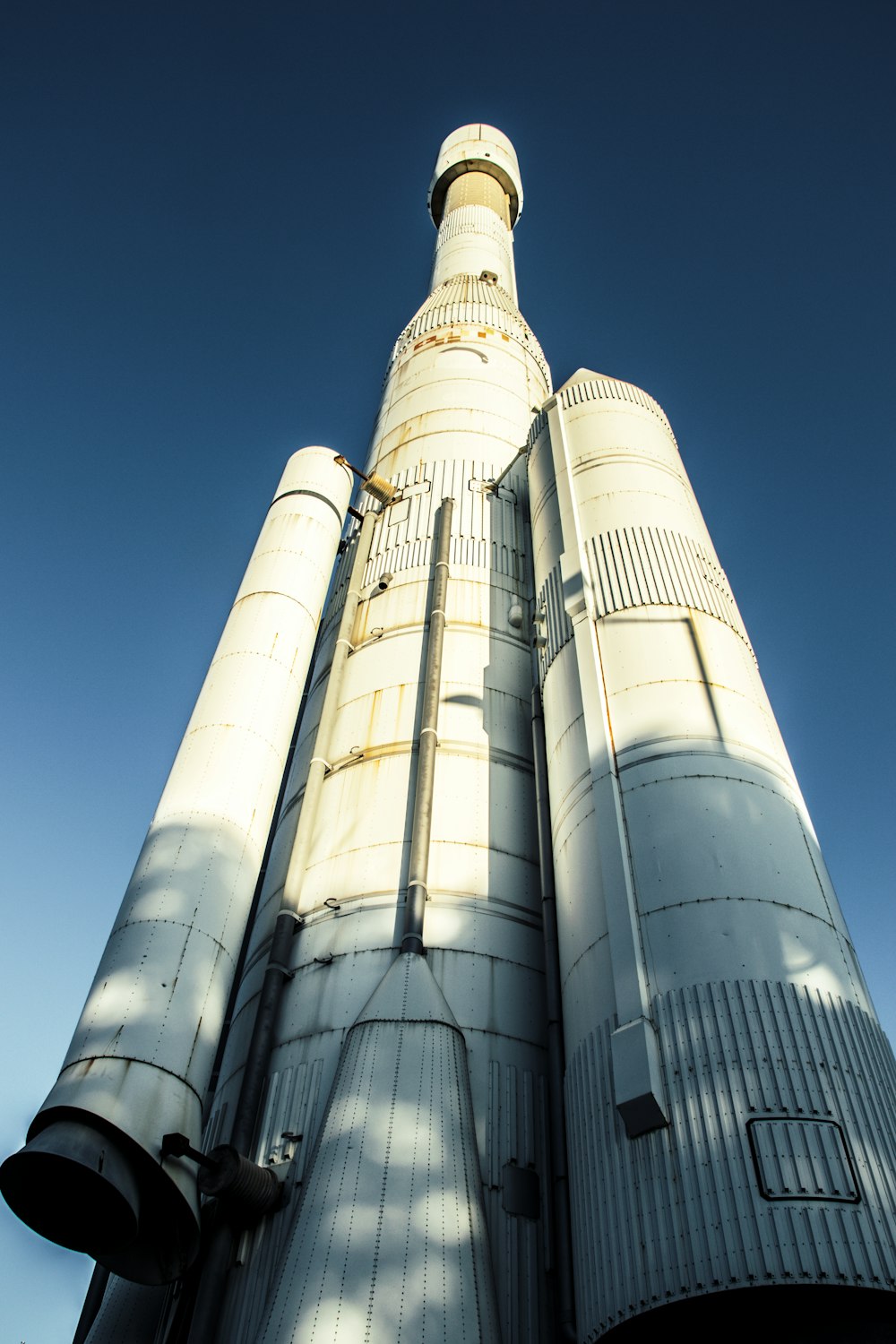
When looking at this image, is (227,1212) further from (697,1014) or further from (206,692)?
(206,692)

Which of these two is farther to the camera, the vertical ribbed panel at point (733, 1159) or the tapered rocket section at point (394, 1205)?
the tapered rocket section at point (394, 1205)

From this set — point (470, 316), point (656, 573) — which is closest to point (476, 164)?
point (470, 316)

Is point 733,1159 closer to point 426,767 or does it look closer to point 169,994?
point 169,994

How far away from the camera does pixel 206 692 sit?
11711 mm

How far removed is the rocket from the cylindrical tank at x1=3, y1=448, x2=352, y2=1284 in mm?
34

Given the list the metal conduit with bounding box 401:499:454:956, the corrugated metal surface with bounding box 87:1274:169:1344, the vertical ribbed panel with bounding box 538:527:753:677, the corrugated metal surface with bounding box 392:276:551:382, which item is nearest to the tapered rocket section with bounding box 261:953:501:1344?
the metal conduit with bounding box 401:499:454:956

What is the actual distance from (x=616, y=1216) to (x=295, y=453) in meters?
12.8

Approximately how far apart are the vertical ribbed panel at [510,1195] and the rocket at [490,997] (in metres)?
0.02

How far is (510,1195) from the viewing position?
7.69 m

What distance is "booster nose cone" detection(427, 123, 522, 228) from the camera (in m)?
31.2

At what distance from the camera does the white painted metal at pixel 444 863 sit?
7.69 meters

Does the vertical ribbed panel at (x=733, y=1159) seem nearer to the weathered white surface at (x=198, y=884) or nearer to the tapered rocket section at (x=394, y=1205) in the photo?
the tapered rocket section at (x=394, y=1205)

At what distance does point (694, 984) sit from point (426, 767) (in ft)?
14.1

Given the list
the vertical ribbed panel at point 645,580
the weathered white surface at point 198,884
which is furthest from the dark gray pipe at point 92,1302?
the vertical ribbed panel at point 645,580
